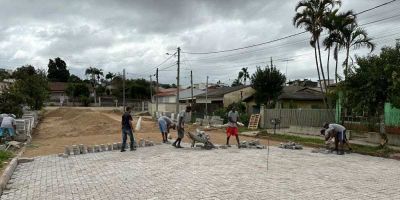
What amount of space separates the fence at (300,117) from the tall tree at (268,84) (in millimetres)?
A: 6541

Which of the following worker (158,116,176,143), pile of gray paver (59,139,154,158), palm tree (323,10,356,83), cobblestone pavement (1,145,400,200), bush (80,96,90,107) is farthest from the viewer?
bush (80,96,90,107)

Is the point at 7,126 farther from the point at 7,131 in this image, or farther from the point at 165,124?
the point at 165,124

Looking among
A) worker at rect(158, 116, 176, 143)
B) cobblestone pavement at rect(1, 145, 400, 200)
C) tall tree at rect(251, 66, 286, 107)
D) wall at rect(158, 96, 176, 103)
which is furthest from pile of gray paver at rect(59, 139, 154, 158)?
wall at rect(158, 96, 176, 103)

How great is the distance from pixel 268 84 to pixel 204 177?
1079 inches

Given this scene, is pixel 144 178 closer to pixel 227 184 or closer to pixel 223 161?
pixel 227 184

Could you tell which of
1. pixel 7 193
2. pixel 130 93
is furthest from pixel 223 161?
pixel 130 93

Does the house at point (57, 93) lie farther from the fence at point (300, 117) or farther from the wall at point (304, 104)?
the fence at point (300, 117)

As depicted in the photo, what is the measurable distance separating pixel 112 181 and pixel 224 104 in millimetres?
38107

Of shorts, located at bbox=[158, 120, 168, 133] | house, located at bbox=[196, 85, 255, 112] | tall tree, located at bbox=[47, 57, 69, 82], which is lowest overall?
shorts, located at bbox=[158, 120, 168, 133]

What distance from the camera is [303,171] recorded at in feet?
36.8

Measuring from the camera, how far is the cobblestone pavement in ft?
27.9

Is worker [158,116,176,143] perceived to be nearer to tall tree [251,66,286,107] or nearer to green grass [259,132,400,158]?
green grass [259,132,400,158]

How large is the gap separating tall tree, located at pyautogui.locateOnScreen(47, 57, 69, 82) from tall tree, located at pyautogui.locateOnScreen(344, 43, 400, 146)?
319 ft

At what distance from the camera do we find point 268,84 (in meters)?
36.7
